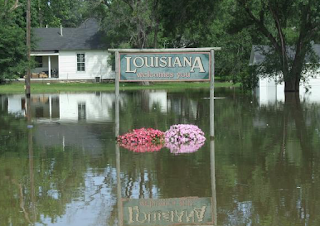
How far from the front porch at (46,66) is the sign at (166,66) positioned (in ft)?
178

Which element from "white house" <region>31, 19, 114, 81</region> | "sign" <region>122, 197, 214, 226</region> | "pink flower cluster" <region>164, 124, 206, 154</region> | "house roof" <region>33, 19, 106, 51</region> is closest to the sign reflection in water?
"sign" <region>122, 197, 214, 226</region>

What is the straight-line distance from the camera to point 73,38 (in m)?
70.4

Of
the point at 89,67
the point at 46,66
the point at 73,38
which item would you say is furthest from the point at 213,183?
the point at 46,66

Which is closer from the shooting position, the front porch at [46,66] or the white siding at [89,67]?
the white siding at [89,67]

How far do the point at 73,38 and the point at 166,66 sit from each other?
5619 centimetres

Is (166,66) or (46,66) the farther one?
(46,66)

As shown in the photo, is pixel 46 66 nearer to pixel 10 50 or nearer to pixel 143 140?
pixel 10 50

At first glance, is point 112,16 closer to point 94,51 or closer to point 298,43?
point 94,51

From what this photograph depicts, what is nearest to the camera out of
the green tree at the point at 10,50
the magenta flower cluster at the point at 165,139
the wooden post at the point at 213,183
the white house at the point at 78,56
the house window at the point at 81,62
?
the wooden post at the point at 213,183

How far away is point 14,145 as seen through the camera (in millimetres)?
15141

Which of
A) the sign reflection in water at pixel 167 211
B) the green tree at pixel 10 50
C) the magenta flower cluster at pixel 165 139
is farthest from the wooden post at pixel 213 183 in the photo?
the green tree at pixel 10 50

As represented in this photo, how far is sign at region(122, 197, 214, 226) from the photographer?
7625 millimetres

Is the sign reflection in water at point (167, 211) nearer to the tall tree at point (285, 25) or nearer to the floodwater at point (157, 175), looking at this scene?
the floodwater at point (157, 175)

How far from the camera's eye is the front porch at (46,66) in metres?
68.9
